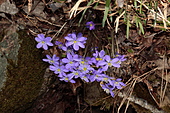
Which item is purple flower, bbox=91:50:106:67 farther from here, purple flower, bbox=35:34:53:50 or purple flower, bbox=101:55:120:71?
purple flower, bbox=35:34:53:50

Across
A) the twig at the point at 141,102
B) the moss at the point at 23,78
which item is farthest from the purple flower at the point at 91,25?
the twig at the point at 141,102

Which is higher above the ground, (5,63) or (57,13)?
(57,13)

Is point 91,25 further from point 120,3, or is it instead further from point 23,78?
point 23,78

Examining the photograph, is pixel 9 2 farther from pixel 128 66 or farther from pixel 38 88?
pixel 128 66

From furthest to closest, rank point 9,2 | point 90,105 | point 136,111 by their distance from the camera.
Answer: point 90,105 < point 136,111 < point 9,2

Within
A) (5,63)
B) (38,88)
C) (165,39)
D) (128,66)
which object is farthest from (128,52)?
(5,63)

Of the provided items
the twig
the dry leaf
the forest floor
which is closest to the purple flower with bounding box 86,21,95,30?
the forest floor

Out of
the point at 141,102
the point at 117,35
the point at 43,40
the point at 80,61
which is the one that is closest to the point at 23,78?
the point at 43,40

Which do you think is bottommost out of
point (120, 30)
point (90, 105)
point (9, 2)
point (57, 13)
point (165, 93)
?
point (90, 105)
